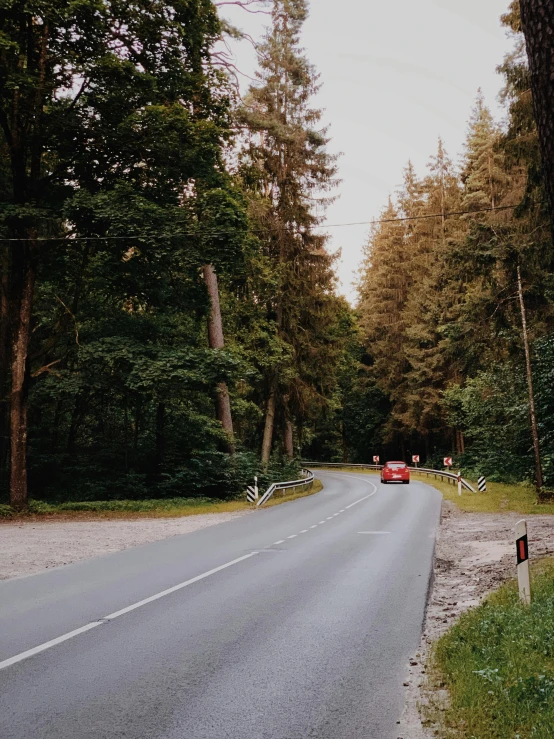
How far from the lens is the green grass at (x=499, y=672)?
165 inches

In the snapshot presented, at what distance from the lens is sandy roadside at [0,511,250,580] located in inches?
509

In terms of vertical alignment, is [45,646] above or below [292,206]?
below

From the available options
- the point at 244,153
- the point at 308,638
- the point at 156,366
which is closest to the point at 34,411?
the point at 156,366

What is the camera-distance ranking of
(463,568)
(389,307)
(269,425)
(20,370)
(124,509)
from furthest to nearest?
(389,307) → (269,425) → (124,509) → (20,370) → (463,568)

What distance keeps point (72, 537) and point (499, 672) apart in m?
14.0

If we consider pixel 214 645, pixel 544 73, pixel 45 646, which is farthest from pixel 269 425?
pixel 544 73

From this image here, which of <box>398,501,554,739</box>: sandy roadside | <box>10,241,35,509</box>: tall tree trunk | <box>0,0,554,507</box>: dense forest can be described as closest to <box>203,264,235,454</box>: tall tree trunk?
<box>0,0,554,507</box>: dense forest

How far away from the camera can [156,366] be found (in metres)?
23.5

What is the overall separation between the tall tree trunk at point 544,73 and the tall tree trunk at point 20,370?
21489 mm

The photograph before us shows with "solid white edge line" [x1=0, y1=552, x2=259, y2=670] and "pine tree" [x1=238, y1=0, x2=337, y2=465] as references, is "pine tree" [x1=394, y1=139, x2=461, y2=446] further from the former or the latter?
"solid white edge line" [x1=0, y1=552, x2=259, y2=670]

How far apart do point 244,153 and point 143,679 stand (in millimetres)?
33505

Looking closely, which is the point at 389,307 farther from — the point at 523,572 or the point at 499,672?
the point at 499,672

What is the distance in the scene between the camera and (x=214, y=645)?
6.67 meters

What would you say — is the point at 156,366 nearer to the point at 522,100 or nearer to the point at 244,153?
the point at 522,100
